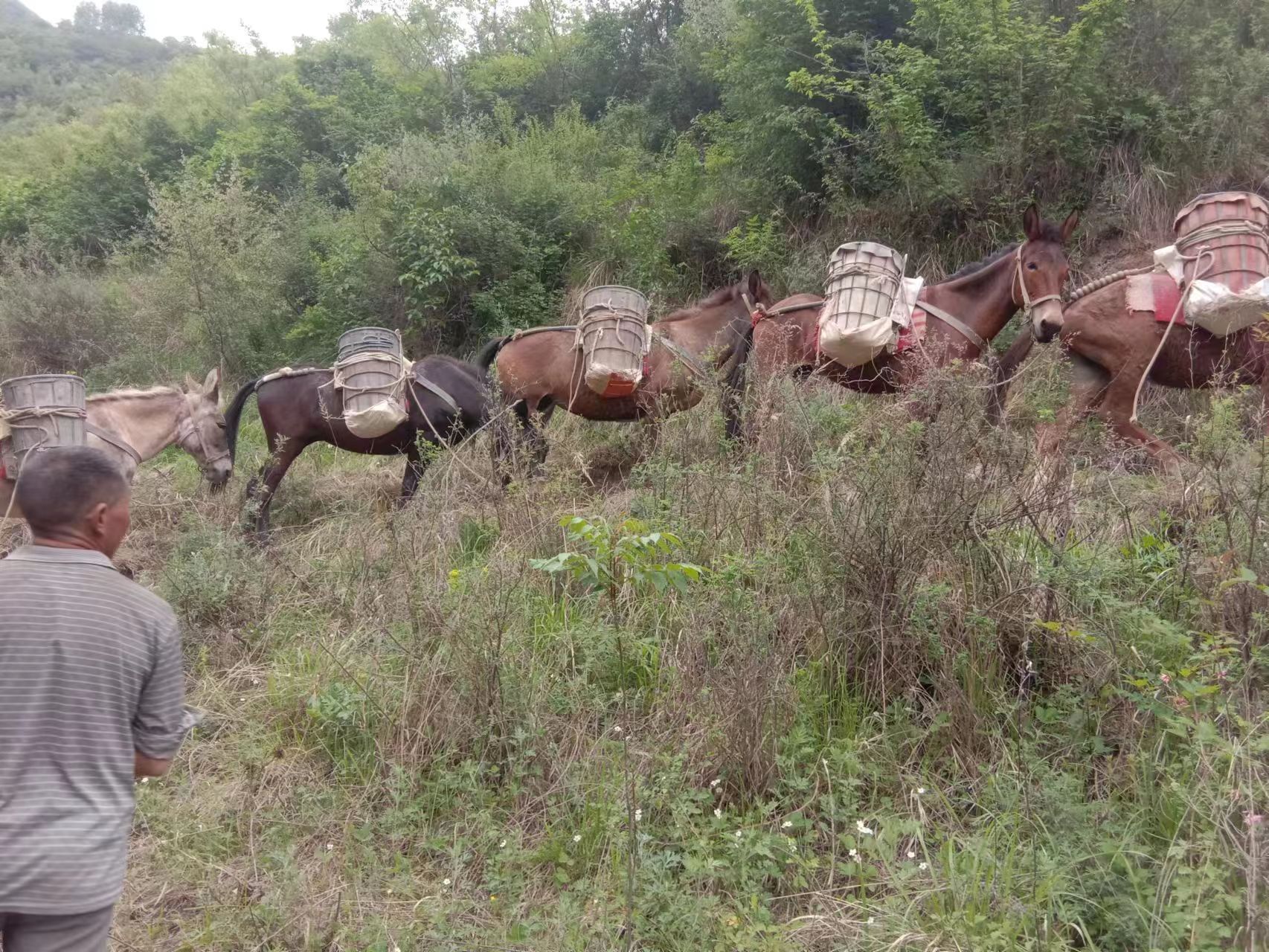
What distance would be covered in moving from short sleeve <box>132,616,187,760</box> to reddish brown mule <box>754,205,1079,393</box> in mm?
4219

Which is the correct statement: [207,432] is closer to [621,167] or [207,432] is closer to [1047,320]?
[1047,320]

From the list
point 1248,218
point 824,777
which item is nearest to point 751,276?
point 1248,218

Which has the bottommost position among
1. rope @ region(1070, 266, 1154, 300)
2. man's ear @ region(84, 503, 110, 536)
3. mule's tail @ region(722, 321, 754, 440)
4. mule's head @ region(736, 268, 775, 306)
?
man's ear @ region(84, 503, 110, 536)

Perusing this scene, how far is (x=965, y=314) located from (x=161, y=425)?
620 centimetres

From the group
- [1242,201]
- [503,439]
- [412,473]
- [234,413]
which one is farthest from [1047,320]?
[234,413]

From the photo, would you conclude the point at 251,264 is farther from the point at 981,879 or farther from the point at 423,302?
the point at 981,879

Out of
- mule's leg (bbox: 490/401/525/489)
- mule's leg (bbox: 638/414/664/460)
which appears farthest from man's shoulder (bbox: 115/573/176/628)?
mule's leg (bbox: 638/414/664/460)

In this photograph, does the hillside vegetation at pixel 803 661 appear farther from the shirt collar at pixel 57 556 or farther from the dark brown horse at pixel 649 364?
the shirt collar at pixel 57 556

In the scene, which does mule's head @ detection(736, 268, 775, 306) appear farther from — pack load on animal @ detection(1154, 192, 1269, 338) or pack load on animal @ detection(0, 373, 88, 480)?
pack load on animal @ detection(0, 373, 88, 480)

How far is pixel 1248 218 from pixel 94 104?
4332 cm

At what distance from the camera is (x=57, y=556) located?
6.75 ft

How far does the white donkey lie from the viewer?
626 centimetres

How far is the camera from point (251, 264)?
12883 millimetres

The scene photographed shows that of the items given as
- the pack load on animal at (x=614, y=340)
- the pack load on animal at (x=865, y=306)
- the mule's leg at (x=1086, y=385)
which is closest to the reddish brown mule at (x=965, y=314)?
the pack load on animal at (x=865, y=306)
